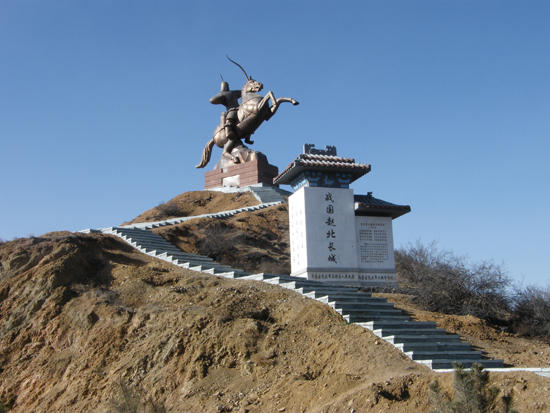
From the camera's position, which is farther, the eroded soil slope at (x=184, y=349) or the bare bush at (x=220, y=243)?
the bare bush at (x=220, y=243)

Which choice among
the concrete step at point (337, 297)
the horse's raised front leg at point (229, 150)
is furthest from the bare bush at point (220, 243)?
the horse's raised front leg at point (229, 150)

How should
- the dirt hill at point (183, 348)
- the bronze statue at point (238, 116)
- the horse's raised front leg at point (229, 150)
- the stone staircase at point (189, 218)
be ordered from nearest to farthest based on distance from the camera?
the dirt hill at point (183, 348) → the stone staircase at point (189, 218) → the bronze statue at point (238, 116) → the horse's raised front leg at point (229, 150)

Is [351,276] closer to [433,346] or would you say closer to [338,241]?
[338,241]

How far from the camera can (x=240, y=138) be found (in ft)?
131

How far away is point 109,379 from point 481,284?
10.1 meters

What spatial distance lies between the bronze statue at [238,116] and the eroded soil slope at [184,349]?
2433 centimetres

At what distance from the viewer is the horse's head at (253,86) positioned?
38.2m

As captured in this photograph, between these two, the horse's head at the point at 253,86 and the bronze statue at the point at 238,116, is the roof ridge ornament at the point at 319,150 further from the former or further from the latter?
the horse's head at the point at 253,86

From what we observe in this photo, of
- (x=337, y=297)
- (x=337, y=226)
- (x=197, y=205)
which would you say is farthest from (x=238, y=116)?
(x=337, y=297)

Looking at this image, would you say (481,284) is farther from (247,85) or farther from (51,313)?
(247,85)

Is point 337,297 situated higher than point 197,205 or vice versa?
point 197,205

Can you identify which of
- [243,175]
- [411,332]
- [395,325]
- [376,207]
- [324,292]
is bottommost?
[411,332]

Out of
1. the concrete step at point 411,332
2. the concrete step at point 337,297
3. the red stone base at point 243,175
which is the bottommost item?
the concrete step at point 411,332

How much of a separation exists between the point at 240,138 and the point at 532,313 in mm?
28042
